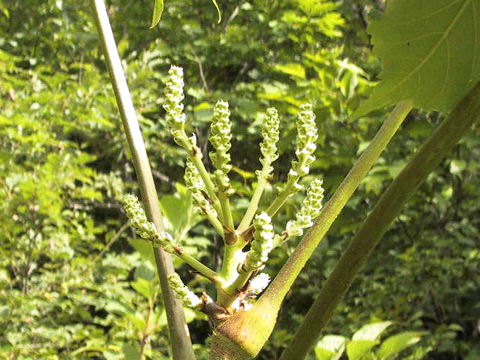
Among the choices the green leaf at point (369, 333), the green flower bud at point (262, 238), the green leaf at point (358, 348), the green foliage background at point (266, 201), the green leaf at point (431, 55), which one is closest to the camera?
the green flower bud at point (262, 238)

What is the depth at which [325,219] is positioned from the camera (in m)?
0.63

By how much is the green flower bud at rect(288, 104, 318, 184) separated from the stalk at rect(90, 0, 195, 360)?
174mm

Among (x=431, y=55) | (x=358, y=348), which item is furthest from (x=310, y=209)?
(x=358, y=348)

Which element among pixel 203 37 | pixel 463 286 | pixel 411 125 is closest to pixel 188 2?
pixel 203 37

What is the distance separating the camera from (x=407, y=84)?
72 cm

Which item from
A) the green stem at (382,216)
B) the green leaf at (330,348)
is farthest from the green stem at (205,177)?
the green leaf at (330,348)

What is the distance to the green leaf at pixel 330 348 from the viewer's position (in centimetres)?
114

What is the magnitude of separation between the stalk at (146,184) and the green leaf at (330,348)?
1.68 feet

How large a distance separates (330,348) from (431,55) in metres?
0.71

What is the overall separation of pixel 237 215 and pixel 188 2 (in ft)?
8.16

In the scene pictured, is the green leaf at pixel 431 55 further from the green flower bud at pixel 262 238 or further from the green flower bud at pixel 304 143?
the green flower bud at pixel 262 238

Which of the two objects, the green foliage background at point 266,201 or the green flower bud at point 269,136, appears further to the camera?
the green foliage background at point 266,201

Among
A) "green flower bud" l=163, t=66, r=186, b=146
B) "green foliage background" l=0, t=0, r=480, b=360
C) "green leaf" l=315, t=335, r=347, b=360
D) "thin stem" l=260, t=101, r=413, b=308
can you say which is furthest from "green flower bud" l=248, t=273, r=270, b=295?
"green foliage background" l=0, t=0, r=480, b=360

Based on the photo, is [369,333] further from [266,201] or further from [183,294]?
[266,201]
